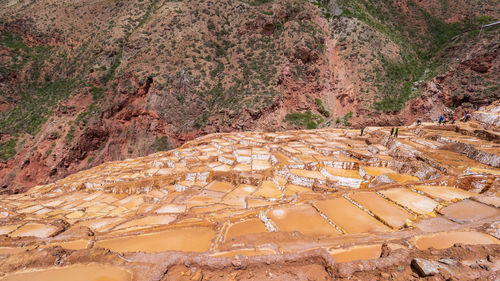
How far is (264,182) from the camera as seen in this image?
7539 millimetres

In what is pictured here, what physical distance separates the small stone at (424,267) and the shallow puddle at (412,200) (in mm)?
2490

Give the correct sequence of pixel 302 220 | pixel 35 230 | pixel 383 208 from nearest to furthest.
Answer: pixel 302 220, pixel 383 208, pixel 35 230

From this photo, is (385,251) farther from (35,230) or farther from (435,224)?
(35,230)

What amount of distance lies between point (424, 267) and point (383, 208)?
245 cm

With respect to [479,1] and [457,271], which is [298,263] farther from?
[479,1]

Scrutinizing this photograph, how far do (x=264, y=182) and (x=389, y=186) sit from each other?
374 cm

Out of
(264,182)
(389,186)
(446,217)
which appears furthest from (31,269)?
(389,186)

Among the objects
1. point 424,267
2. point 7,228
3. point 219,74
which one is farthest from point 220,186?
point 219,74

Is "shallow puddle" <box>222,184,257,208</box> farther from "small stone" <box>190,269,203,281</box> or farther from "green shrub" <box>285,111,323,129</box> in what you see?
"green shrub" <box>285,111,323,129</box>

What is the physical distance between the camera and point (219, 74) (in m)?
29.8

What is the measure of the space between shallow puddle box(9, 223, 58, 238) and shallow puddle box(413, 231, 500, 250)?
7.59 meters

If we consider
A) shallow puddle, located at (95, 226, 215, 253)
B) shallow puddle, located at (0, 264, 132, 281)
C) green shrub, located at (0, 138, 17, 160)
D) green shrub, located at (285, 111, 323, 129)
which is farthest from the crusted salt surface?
green shrub, located at (0, 138, 17, 160)

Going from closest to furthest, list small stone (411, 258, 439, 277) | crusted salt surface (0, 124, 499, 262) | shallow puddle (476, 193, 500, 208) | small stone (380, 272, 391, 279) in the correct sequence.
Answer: small stone (411, 258, 439, 277), small stone (380, 272, 391, 279), crusted salt surface (0, 124, 499, 262), shallow puddle (476, 193, 500, 208)

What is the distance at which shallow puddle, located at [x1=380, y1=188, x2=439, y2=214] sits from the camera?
497 cm
